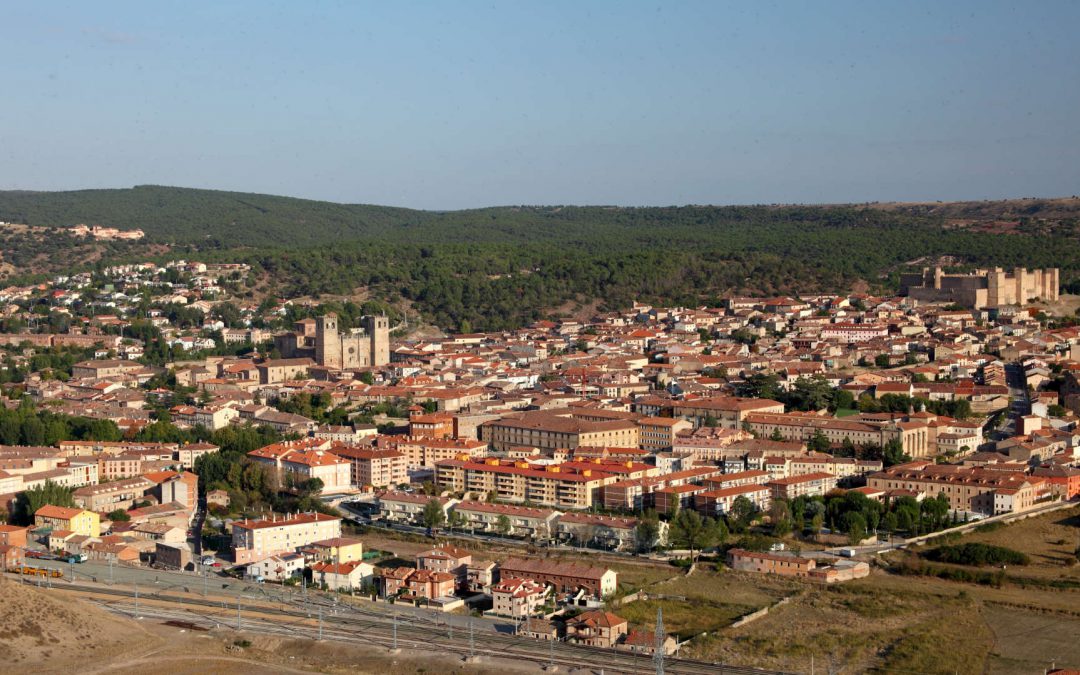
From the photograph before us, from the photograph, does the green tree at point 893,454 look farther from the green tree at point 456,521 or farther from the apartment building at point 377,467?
the apartment building at point 377,467

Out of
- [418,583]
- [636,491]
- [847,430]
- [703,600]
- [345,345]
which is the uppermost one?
[345,345]

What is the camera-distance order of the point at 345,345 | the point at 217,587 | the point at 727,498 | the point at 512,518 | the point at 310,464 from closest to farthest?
1. the point at 217,587
2. the point at 512,518
3. the point at 727,498
4. the point at 310,464
5. the point at 345,345

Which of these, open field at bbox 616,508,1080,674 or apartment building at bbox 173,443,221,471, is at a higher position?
apartment building at bbox 173,443,221,471

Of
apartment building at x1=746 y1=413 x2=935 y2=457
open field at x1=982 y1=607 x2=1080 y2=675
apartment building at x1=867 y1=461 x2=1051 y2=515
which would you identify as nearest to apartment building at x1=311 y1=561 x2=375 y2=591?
open field at x1=982 y1=607 x2=1080 y2=675

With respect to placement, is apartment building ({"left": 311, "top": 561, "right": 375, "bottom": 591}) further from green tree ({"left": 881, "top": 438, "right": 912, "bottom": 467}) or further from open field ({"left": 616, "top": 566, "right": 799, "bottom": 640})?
green tree ({"left": 881, "top": 438, "right": 912, "bottom": 467})

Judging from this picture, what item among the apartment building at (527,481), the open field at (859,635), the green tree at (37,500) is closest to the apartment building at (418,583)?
the open field at (859,635)

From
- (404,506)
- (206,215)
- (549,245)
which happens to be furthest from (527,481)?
(206,215)

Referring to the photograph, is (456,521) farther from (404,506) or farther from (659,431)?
(659,431)

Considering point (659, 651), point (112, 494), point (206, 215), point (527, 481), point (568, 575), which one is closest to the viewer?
point (659, 651)

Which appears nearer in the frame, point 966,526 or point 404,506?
point 966,526
